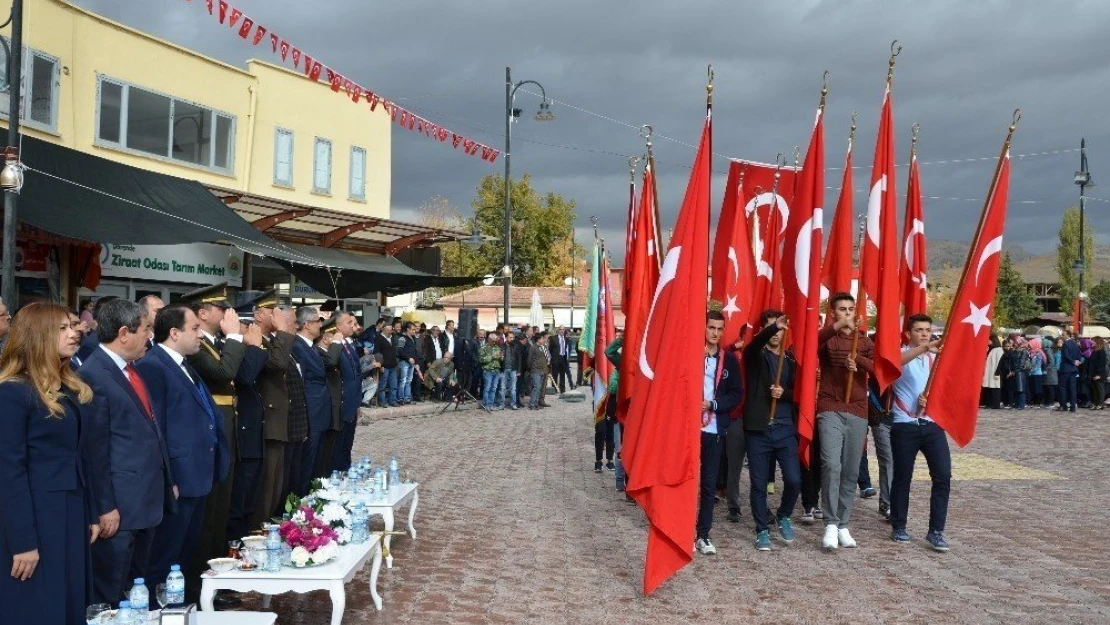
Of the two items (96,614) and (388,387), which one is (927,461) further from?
(388,387)

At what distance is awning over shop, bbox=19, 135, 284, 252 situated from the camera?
39.5 ft

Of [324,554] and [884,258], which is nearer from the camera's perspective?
[324,554]

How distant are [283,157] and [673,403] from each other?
1995cm

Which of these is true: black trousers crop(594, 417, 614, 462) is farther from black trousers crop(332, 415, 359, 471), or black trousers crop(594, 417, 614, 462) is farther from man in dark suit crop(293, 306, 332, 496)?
man in dark suit crop(293, 306, 332, 496)

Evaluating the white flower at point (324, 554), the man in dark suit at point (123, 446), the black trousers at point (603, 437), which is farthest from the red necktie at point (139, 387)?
the black trousers at point (603, 437)

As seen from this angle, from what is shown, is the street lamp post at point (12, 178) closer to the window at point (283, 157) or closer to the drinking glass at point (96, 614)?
the drinking glass at point (96, 614)

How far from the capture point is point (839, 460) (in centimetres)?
924

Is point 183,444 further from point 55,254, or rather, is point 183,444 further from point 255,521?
point 55,254

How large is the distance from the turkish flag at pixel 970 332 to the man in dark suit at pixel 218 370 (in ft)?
19.8

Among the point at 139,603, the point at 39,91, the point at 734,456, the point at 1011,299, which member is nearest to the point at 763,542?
the point at 734,456

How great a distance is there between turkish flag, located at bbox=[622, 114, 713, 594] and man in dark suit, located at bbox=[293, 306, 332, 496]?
9.55 ft

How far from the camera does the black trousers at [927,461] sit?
9031 millimetres

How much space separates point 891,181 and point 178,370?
22.8 feet

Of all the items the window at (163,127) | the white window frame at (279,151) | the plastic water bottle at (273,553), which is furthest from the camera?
the white window frame at (279,151)
